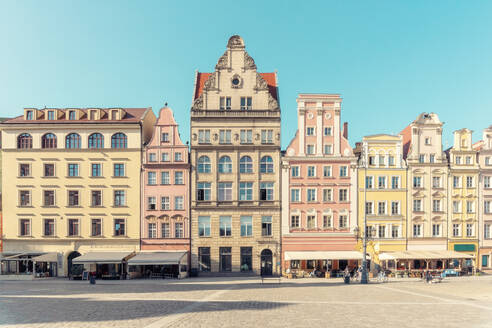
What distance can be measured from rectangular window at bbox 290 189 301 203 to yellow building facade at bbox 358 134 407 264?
736 centimetres

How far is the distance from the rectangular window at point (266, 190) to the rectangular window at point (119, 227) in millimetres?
16825

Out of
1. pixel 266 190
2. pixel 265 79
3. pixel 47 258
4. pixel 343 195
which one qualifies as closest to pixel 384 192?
pixel 343 195

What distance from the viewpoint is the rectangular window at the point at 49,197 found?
49.3 meters

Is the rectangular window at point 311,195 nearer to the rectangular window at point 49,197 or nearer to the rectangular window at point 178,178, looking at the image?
the rectangular window at point 178,178

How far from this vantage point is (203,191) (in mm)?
49625

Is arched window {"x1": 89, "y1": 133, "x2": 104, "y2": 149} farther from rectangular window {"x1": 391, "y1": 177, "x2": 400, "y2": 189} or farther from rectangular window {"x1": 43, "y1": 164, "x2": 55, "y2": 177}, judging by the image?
rectangular window {"x1": 391, "y1": 177, "x2": 400, "y2": 189}

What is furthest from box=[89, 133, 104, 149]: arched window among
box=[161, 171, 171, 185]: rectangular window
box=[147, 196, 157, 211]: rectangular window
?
box=[147, 196, 157, 211]: rectangular window

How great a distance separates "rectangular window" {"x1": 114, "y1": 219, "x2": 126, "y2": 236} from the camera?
4912 cm

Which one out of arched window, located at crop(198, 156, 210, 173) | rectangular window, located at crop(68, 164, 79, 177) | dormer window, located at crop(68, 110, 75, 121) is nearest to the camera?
rectangular window, located at crop(68, 164, 79, 177)

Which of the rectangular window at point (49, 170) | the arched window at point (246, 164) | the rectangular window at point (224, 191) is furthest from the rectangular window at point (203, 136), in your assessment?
the rectangular window at point (49, 170)

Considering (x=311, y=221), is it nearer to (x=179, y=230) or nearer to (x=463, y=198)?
(x=179, y=230)

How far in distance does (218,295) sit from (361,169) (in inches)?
1074

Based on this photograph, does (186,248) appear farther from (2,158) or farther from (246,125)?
(2,158)

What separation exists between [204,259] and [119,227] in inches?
426
